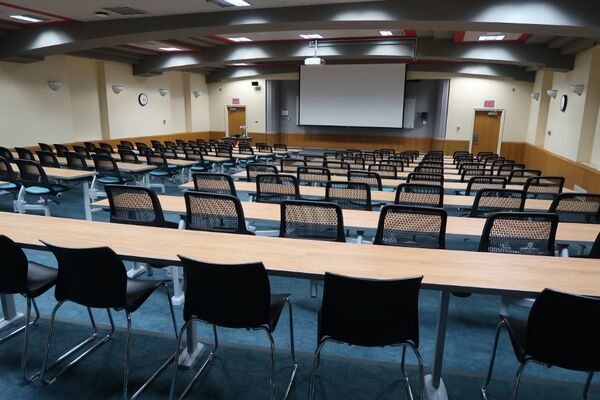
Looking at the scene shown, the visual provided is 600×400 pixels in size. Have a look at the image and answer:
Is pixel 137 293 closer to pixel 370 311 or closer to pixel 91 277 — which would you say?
pixel 91 277

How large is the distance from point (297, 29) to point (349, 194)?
199 inches

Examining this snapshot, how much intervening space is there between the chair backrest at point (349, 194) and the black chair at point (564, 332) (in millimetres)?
2374

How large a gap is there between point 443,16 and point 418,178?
3.06 metres

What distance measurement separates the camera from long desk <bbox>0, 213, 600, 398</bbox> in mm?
1930

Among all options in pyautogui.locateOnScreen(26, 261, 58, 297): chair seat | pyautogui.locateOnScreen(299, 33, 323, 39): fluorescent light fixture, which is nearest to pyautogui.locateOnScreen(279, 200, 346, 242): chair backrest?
pyautogui.locateOnScreen(26, 261, 58, 297): chair seat

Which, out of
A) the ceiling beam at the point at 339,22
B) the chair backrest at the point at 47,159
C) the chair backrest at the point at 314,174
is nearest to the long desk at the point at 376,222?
the chair backrest at the point at 314,174

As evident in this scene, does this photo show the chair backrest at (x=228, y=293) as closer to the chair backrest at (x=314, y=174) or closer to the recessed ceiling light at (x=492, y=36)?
the chair backrest at (x=314, y=174)

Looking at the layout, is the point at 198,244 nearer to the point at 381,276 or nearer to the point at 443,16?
the point at 381,276

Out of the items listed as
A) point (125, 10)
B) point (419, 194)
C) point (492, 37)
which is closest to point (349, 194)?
point (419, 194)

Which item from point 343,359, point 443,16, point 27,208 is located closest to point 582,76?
point 443,16

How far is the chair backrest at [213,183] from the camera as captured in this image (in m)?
A: 4.26

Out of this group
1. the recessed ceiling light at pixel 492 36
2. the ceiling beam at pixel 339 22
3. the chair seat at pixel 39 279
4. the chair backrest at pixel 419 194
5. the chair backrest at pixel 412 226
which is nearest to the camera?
the chair seat at pixel 39 279

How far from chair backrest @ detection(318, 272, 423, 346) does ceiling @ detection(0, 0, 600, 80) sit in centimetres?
624

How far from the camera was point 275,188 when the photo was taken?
4.51m
